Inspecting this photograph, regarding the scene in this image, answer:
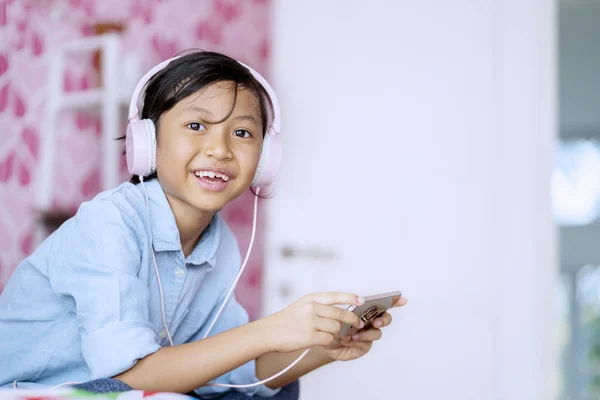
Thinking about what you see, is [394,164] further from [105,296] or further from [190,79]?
[105,296]

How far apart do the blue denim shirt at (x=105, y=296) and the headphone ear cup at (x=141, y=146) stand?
4 cm

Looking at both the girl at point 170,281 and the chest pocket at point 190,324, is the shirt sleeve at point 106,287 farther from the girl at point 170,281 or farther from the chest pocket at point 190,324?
the chest pocket at point 190,324

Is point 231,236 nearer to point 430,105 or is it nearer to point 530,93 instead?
point 430,105

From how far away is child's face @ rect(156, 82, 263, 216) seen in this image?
107 cm

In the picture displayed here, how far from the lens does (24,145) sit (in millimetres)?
2092

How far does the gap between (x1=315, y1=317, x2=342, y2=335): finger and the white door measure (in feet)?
3.04

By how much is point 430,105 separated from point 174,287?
1.01m

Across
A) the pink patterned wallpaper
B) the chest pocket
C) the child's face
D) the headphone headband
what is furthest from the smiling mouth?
the pink patterned wallpaper

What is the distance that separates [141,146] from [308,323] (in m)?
0.40

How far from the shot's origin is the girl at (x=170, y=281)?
884 millimetres

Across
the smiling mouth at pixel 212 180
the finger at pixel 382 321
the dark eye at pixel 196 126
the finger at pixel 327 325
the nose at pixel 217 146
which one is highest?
the dark eye at pixel 196 126

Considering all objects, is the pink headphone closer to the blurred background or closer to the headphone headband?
the headphone headband

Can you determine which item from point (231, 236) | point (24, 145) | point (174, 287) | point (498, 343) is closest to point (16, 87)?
point (24, 145)

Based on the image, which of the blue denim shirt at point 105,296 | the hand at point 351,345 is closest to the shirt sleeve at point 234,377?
the blue denim shirt at point 105,296
